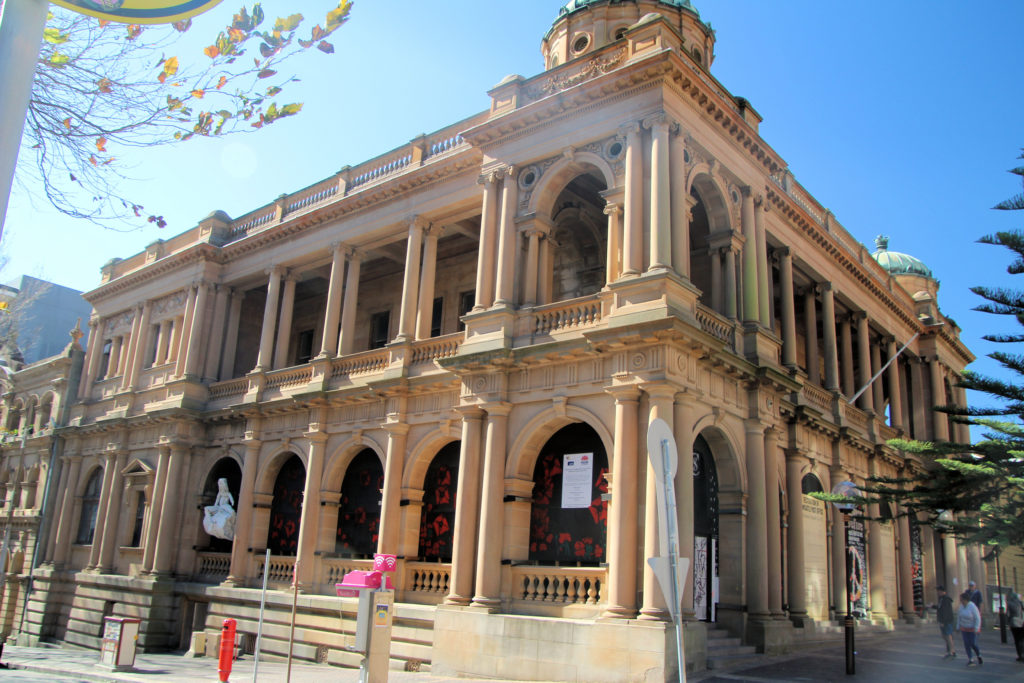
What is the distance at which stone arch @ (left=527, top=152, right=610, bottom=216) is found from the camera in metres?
18.2

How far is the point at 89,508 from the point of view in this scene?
31766 mm

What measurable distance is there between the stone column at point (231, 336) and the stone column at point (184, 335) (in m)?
A: 1.21

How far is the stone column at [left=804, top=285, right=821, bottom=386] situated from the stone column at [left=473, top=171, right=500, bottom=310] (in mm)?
11250

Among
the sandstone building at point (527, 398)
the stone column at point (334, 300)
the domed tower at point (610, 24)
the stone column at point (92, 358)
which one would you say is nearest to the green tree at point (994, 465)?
the sandstone building at point (527, 398)

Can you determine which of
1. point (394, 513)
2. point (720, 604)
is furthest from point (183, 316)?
point (720, 604)

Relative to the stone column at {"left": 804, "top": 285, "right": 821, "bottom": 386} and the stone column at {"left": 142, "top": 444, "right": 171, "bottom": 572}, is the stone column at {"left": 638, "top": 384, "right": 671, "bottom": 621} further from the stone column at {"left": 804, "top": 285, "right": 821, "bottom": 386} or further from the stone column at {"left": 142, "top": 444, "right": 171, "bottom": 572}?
the stone column at {"left": 142, "top": 444, "right": 171, "bottom": 572}

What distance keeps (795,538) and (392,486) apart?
10038 millimetres

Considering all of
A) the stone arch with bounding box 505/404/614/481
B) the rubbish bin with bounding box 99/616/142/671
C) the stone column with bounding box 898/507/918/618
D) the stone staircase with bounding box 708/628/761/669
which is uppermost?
the stone arch with bounding box 505/404/614/481

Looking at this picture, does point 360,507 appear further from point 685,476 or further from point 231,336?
point 685,476

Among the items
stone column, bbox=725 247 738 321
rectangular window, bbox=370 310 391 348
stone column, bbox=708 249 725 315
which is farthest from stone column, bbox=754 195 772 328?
rectangular window, bbox=370 310 391 348

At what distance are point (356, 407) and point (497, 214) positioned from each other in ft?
22.3

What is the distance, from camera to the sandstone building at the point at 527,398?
16078mm

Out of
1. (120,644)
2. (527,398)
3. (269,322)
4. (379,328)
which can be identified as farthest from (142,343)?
(527,398)

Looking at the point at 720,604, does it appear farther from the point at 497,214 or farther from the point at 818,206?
the point at 818,206
